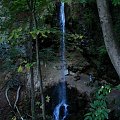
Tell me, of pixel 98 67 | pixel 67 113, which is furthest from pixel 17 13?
pixel 98 67

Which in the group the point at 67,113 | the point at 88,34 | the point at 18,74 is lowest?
the point at 67,113

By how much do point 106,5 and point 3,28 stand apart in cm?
209

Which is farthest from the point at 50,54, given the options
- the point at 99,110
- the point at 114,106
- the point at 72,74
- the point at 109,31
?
the point at 72,74

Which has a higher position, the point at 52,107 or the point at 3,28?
the point at 3,28

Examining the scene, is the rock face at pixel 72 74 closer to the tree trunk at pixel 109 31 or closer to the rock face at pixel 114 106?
the rock face at pixel 114 106

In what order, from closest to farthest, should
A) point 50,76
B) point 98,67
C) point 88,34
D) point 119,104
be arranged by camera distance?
point 119,104
point 50,76
point 98,67
point 88,34

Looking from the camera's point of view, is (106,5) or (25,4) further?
(106,5)

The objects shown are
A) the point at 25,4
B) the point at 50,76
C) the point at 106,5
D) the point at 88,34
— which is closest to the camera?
the point at 25,4

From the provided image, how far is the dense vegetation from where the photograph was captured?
16.1ft

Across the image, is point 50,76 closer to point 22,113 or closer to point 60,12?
point 22,113

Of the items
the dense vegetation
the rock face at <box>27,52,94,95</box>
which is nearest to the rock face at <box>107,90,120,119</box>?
the dense vegetation

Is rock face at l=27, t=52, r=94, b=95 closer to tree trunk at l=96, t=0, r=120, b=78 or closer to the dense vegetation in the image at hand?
the dense vegetation

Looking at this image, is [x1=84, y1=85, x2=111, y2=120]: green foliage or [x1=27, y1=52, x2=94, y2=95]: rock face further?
[x1=27, y1=52, x2=94, y2=95]: rock face

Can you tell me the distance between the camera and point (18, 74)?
8211 mm
